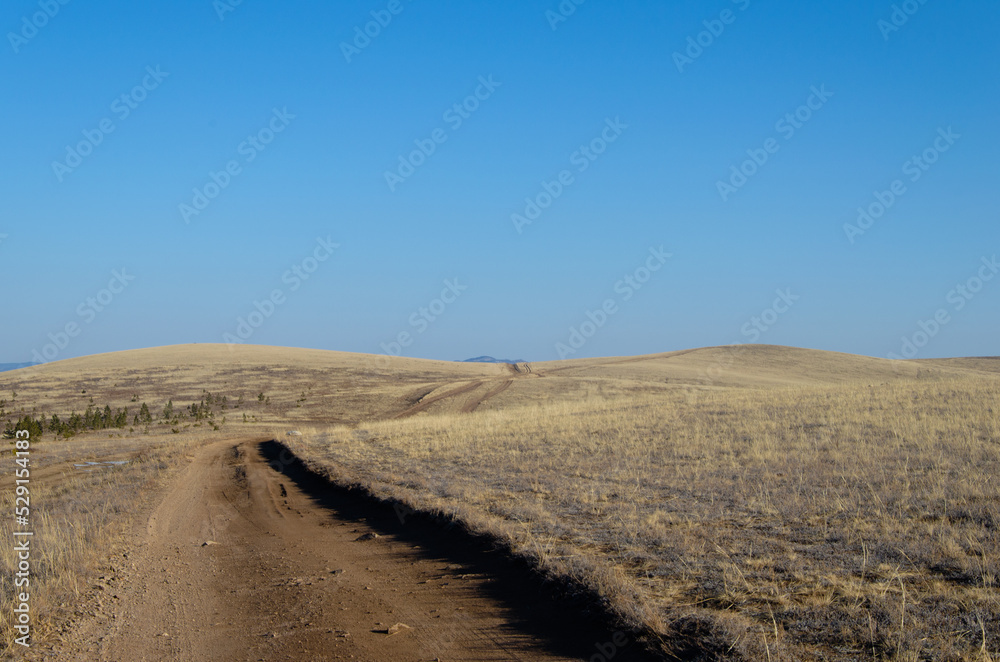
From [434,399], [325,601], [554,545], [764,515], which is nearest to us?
[325,601]

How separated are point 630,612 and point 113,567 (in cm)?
653

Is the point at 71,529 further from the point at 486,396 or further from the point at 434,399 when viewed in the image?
the point at 434,399

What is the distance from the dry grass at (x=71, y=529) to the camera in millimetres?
6401

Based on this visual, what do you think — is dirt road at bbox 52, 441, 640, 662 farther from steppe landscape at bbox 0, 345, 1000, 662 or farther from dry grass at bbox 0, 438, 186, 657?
dry grass at bbox 0, 438, 186, 657

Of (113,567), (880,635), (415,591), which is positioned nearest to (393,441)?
(113,567)

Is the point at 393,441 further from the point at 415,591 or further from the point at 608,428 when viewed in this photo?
the point at 415,591

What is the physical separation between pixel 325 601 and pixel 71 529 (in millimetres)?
6151

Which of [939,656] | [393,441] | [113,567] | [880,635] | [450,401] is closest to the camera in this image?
[939,656]

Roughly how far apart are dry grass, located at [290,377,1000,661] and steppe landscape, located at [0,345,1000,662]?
0.04m

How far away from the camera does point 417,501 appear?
11.2 metres

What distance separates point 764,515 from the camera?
886 cm

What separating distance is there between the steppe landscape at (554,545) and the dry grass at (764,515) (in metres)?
0.04

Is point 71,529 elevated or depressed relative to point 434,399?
depressed

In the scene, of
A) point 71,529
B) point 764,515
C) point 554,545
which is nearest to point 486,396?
point 71,529
